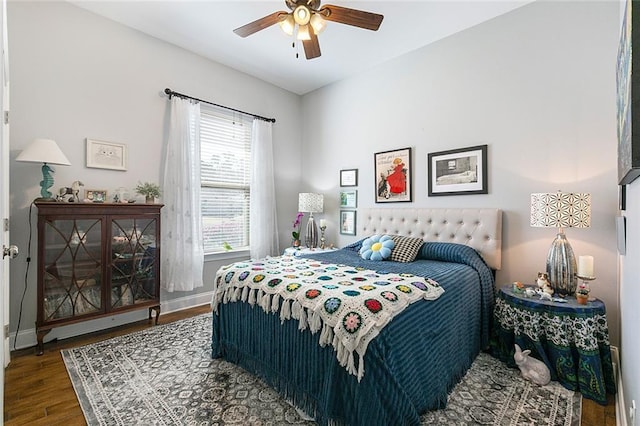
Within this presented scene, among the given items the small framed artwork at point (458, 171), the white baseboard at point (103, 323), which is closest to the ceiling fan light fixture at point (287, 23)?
the small framed artwork at point (458, 171)

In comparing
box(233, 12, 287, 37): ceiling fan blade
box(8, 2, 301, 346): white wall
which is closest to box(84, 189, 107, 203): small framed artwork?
box(8, 2, 301, 346): white wall

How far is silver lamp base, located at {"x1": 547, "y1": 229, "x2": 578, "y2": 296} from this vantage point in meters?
2.14

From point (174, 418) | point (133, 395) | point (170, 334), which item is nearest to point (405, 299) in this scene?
point (174, 418)

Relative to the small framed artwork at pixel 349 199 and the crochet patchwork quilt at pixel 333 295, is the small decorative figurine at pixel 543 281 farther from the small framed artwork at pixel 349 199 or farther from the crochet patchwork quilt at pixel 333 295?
the small framed artwork at pixel 349 199

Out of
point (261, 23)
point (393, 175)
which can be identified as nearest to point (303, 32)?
point (261, 23)

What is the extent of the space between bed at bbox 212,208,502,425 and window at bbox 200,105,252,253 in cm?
163

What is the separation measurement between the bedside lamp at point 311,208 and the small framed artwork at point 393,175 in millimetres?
872

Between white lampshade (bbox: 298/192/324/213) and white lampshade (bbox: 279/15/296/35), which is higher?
white lampshade (bbox: 279/15/296/35)

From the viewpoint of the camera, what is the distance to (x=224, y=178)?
3.90 m

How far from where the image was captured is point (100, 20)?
289cm

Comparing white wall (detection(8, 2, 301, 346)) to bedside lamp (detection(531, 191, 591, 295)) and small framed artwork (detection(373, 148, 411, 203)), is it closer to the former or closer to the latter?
small framed artwork (detection(373, 148, 411, 203))

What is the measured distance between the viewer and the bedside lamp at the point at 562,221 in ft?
6.79

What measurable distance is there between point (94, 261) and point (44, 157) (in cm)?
93

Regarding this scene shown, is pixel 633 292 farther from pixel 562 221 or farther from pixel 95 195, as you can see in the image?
pixel 95 195
